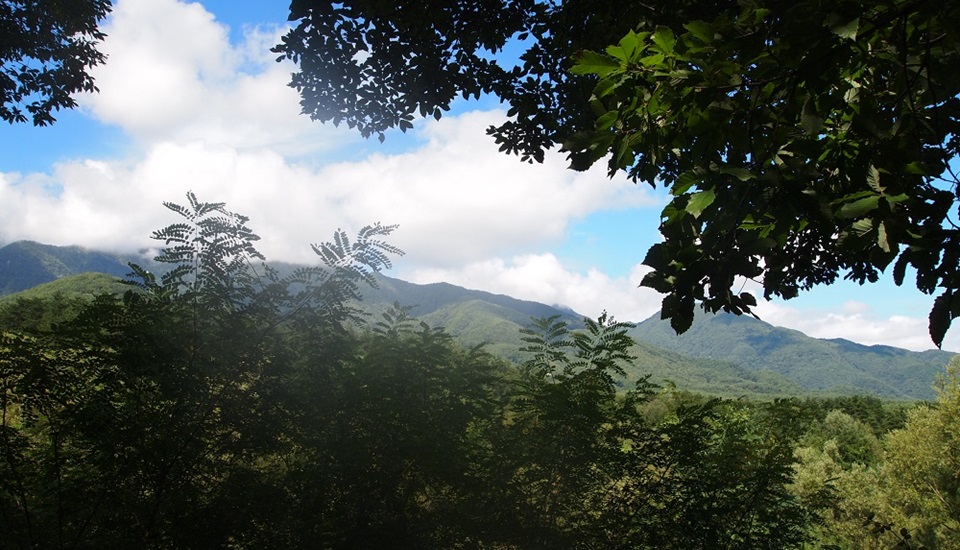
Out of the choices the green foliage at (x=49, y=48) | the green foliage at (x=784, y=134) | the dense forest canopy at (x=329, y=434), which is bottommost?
the dense forest canopy at (x=329, y=434)

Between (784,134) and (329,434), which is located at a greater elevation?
(784,134)

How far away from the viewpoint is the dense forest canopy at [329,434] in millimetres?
3863

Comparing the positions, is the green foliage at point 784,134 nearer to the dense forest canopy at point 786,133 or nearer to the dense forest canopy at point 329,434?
the dense forest canopy at point 786,133

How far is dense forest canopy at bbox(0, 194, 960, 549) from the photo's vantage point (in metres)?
3.86

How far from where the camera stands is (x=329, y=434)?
5.00 meters

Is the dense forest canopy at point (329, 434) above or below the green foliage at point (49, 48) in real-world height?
below

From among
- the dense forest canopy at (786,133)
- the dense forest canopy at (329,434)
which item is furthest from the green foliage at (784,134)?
the dense forest canopy at (329,434)

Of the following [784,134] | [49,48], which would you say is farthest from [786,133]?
[49,48]

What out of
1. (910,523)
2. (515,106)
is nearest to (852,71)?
(515,106)

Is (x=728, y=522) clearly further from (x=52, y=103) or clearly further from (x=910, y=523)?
(x=910, y=523)

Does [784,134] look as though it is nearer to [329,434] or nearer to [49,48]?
[329,434]

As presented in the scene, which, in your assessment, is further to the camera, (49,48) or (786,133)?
(49,48)

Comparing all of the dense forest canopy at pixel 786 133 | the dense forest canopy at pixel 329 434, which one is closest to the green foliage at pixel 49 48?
the dense forest canopy at pixel 329 434

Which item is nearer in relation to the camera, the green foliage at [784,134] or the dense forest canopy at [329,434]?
the green foliage at [784,134]
